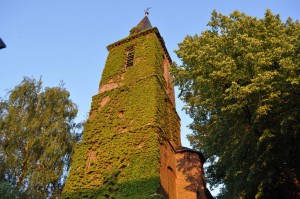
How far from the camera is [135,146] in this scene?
45.0 ft

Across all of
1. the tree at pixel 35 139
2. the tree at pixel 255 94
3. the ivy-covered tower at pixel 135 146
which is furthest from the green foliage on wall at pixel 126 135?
the tree at pixel 35 139

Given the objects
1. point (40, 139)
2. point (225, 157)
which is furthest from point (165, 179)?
point (40, 139)

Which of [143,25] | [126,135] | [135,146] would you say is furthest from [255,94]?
[143,25]

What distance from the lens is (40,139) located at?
63.0ft

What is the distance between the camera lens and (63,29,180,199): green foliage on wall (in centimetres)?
1250

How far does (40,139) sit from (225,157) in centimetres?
1335

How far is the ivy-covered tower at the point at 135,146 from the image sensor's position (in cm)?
1255

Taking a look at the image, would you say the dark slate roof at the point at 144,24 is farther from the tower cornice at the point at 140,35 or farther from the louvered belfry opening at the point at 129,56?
the louvered belfry opening at the point at 129,56

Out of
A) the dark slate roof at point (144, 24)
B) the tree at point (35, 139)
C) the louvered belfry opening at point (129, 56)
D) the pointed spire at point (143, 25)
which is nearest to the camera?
the tree at point (35, 139)

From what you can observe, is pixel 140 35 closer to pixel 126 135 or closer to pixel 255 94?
pixel 126 135

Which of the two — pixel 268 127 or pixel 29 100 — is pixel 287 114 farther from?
pixel 29 100

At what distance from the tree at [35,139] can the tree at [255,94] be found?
11928mm

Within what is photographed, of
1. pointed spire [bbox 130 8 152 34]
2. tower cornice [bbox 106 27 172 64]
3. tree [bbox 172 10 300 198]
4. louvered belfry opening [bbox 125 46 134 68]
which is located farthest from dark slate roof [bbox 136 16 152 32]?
tree [bbox 172 10 300 198]

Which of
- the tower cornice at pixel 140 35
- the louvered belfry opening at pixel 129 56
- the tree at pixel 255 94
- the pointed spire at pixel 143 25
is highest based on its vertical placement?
the pointed spire at pixel 143 25
